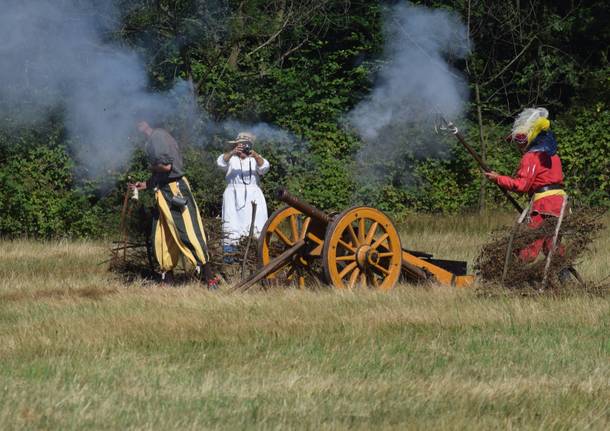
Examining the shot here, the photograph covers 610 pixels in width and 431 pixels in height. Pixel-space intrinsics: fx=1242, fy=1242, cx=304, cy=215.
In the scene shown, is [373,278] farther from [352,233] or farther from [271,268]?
[271,268]

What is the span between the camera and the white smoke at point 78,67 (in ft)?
37.2

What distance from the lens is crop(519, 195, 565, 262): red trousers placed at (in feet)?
33.0

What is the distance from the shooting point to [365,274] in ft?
35.0

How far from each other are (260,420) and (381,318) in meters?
3.03

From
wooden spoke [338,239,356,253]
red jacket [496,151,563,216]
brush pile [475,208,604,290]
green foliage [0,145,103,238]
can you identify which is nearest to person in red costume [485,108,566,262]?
red jacket [496,151,563,216]

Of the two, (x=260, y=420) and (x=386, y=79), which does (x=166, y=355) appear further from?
(x=386, y=79)

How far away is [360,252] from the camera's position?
414 inches

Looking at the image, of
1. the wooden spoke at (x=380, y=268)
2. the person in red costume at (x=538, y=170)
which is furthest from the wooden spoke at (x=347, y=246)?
the person in red costume at (x=538, y=170)

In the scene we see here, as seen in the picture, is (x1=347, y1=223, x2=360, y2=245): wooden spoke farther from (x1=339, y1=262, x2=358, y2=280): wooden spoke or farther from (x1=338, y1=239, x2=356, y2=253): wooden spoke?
(x1=339, y1=262, x2=358, y2=280): wooden spoke

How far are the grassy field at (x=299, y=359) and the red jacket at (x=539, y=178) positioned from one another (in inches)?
34.4

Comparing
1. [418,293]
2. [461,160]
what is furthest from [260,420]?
[461,160]

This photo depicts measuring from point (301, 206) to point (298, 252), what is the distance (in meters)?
0.61

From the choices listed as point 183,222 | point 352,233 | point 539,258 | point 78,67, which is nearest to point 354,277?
point 352,233

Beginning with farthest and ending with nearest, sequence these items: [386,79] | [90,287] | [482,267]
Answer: [386,79]
[90,287]
[482,267]
